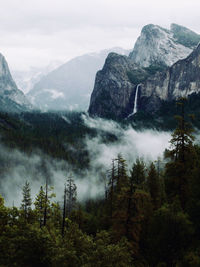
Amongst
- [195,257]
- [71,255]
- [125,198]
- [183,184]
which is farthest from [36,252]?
[183,184]

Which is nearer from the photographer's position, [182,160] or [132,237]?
[182,160]

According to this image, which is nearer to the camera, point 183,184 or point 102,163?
A: point 183,184

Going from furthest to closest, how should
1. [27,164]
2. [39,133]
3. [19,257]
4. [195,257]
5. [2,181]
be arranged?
[39,133]
[27,164]
[2,181]
[19,257]
[195,257]

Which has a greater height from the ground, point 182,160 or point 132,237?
point 182,160

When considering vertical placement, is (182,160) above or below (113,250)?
above

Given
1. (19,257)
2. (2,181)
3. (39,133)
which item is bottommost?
(19,257)

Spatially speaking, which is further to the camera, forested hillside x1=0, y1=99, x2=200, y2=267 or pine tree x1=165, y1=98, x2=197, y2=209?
pine tree x1=165, y1=98, x2=197, y2=209

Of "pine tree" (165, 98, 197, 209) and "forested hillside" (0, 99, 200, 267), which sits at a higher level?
"pine tree" (165, 98, 197, 209)

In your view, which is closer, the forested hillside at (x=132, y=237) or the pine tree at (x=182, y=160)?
the forested hillside at (x=132, y=237)

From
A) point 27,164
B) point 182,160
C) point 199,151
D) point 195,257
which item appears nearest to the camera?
point 195,257

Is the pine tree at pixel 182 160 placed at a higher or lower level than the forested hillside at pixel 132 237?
higher

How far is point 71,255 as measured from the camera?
18375 mm

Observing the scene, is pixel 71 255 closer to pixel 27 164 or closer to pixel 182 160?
A: pixel 182 160

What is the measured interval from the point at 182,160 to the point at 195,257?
1025 centimetres
